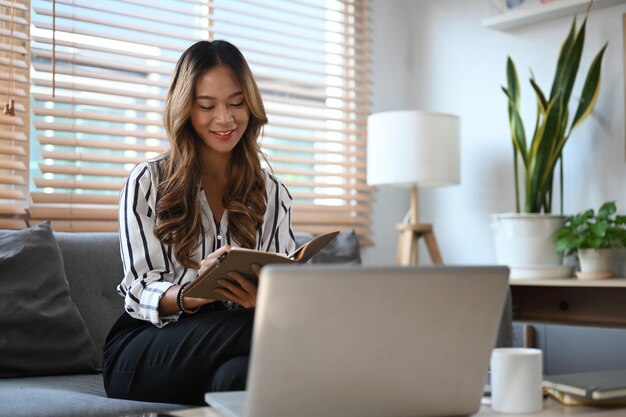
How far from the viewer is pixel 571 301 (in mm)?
2930

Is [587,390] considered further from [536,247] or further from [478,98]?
[478,98]

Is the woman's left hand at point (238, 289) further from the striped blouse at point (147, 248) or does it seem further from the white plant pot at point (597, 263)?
the white plant pot at point (597, 263)

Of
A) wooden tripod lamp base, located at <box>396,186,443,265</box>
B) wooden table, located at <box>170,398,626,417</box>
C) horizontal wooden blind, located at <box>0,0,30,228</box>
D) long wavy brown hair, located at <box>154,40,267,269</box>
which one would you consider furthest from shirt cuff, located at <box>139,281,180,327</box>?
wooden tripod lamp base, located at <box>396,186,443,265</box>

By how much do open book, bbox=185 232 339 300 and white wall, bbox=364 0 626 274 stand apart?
6.40ft

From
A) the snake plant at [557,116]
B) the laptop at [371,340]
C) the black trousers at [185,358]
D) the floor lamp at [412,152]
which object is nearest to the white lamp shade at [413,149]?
the floor lamp at [412,152]

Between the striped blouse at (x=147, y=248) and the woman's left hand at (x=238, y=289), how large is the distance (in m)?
0.20

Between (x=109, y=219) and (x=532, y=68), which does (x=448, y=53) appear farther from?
(x=109, y=219)

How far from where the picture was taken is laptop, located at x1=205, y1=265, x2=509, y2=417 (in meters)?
0.88

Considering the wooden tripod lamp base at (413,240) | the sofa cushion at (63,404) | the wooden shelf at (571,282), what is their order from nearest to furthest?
the sofa cushion at (63,404), the wooden shelf at (571,282), the wooden tripod lamp base at (413,240)

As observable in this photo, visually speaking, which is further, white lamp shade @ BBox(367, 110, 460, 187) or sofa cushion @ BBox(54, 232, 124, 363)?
white lamp shade @ BBox(367, 110, 460, 187)

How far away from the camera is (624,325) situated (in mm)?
2783

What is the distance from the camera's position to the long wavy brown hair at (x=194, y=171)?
1821 mm

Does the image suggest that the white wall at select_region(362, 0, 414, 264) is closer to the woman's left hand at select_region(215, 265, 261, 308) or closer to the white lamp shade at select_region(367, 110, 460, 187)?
the white lamp shade at select_region(367, 110, 460, 187)

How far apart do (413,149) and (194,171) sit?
1.44m
